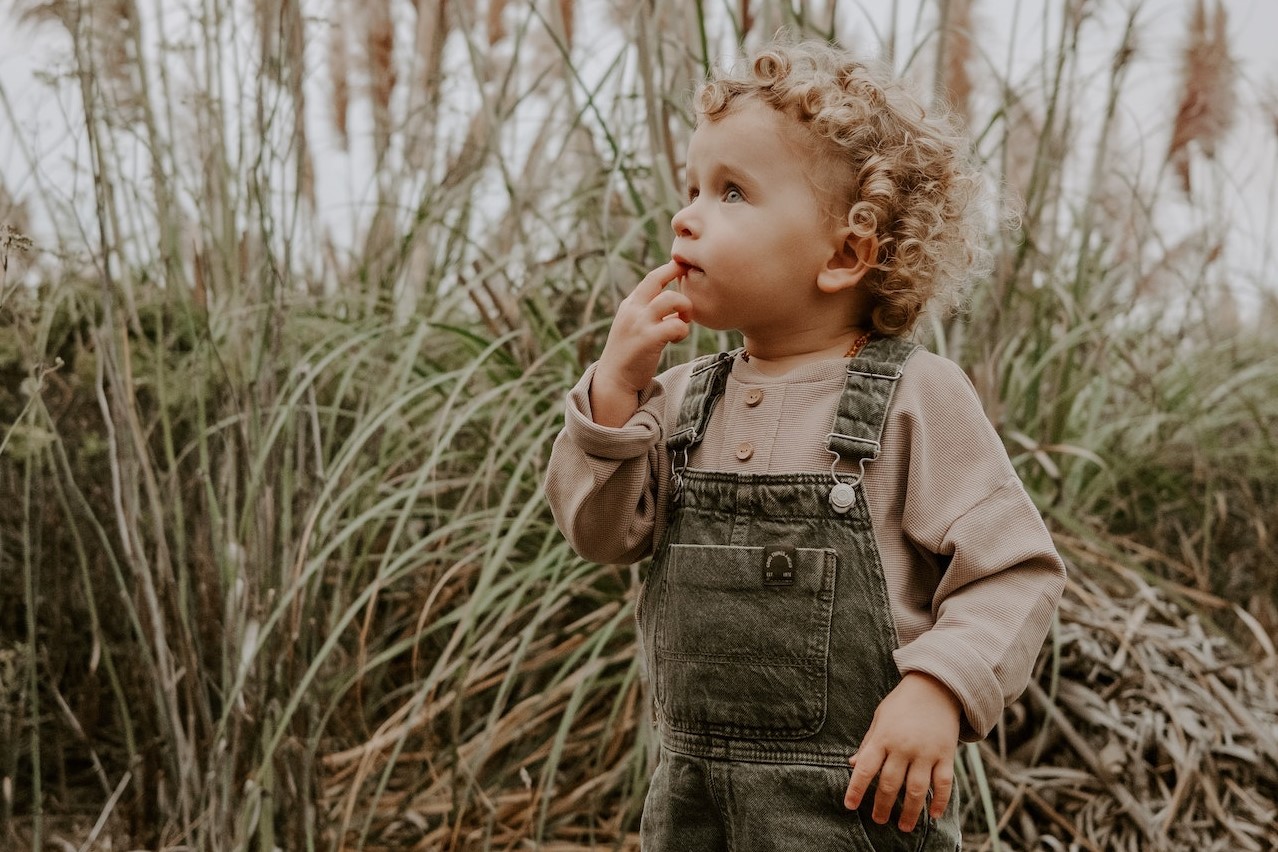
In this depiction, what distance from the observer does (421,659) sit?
7.78 feet

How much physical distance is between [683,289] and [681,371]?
168 mm

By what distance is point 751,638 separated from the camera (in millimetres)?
1123

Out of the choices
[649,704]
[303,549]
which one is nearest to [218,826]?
[303,549]

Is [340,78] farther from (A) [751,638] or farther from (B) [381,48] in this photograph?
(A) [751,638]

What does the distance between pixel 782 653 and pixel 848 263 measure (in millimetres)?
378

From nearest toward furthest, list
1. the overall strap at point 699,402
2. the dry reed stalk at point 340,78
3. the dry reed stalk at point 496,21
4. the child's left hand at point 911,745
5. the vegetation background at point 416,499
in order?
the child's left hand at point 911,745, the overall strap at point 699,402, the vegetation background at point 416,499, the dry reed stalk at point 496,21, the dry reed stalk at point 340,78

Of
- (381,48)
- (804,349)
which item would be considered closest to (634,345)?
(804,349)

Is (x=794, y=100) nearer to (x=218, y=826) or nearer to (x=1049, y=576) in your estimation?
(x=1049, y=576)

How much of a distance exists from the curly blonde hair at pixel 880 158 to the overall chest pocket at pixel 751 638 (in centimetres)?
28

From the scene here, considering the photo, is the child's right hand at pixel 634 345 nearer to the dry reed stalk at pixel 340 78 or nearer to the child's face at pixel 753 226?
the child's face at pixel 753 226

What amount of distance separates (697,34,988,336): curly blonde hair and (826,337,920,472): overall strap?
67 mm

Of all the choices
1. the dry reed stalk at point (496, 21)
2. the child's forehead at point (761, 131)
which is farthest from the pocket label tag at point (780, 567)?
the dry reed stalk at point (496, 21)

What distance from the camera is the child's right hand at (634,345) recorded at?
117 cm

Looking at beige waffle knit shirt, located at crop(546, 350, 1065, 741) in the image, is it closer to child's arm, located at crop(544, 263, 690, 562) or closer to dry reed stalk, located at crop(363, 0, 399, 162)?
child's arm, located at crop(544, 263, 690, 562)
